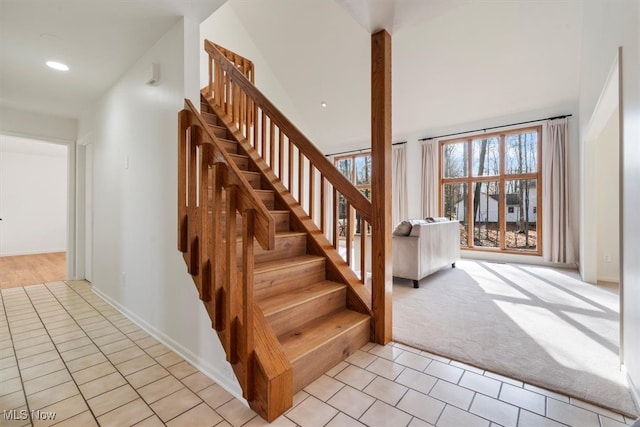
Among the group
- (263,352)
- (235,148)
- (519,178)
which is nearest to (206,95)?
(235,148)

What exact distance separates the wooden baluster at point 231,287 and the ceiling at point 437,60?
299 cm

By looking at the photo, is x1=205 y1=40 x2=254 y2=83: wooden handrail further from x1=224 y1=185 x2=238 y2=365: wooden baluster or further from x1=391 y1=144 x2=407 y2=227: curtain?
x1=224 y1=185 x2=238 y2=365: wooden baluster

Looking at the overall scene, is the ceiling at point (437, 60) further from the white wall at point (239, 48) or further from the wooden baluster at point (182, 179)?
the wooden baluster at point (182, 179)

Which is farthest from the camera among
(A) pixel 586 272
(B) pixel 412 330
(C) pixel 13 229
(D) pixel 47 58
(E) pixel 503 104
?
(C) pixel 13 229

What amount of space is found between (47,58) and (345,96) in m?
4.65

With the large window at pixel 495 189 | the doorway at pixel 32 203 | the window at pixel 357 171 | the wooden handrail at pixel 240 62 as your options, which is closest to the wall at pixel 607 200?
the large window at pixel 495 189

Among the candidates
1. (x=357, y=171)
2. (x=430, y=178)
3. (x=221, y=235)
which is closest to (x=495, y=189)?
(x=430, y=178)

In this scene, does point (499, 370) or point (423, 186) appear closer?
point (499, 370)

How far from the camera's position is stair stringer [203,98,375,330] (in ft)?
7.44

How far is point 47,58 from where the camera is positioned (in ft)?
8.35

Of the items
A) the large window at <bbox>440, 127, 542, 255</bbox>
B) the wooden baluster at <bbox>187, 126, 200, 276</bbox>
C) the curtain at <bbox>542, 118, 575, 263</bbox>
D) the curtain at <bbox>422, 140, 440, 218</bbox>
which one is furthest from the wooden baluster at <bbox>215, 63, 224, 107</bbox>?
the curtain at <bbox>542, 118, 575, 263</bbox>

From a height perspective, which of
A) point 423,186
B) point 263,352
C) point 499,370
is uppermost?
point 423,186

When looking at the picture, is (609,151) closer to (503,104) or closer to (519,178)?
(519,178)

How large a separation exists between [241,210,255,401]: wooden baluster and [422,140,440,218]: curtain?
5330 mm
